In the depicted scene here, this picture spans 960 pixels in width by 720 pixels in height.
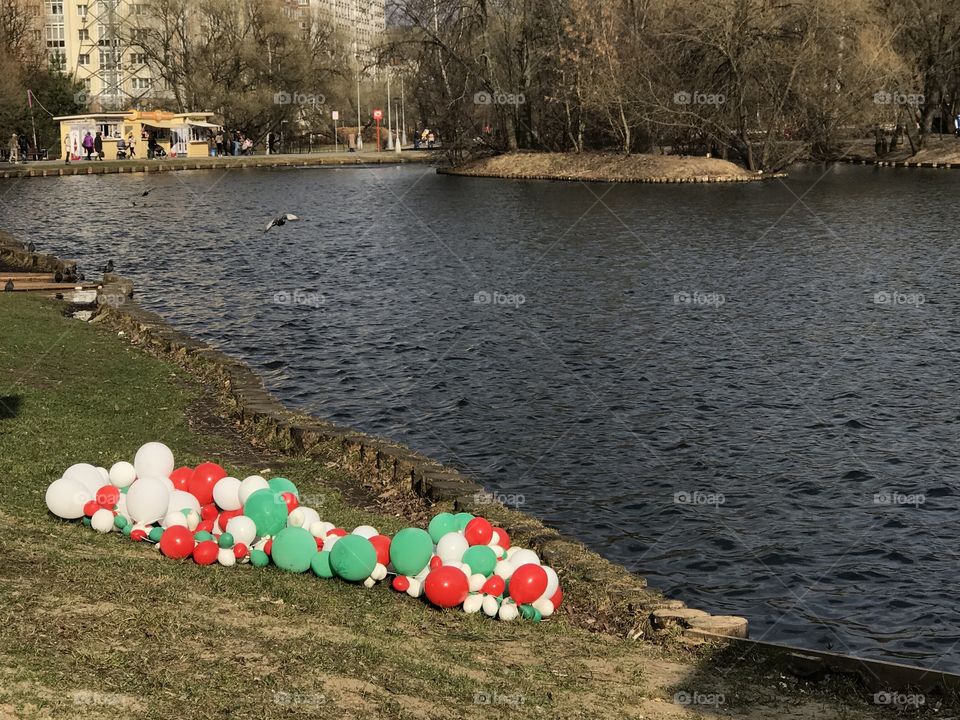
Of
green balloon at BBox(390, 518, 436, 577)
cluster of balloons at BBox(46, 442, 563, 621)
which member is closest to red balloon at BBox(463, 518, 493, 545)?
cluster of balloons at BBox(46, 442, 563, 621)

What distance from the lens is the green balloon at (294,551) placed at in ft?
40.7

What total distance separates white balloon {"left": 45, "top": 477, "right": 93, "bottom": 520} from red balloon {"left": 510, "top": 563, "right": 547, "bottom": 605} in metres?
4.56

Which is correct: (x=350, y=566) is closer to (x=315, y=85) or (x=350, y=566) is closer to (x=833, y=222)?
(x=833, y=222)

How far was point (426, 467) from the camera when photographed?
17000 millimetres

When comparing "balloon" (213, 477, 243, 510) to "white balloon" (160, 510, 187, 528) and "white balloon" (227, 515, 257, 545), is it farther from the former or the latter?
"white balloon" (227, 515, 257, 545)

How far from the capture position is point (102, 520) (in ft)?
42.4

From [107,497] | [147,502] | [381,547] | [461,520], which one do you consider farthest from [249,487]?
[461,520]

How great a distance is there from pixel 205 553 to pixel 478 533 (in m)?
2.79

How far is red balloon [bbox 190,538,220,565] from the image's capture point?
12305 millimetres

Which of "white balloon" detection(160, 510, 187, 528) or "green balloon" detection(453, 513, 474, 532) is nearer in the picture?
"white balloon" detection(160, 510, 187, 528)

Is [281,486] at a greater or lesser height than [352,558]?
greater

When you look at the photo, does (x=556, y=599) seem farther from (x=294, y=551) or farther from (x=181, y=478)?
(x=181, y=478)

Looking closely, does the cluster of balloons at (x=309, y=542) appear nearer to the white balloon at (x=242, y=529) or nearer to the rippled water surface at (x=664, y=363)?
the white balloon at (x=242, y=529)

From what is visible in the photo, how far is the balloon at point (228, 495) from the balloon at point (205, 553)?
4.22 ft
